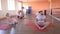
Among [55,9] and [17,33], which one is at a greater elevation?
[55,9]

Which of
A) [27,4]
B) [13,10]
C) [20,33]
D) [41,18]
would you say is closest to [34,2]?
[27,4]

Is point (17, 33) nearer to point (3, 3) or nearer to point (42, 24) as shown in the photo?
point (42, 24)

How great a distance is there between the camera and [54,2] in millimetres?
5867

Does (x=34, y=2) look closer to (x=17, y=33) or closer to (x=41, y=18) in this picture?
(x=41, y=18)

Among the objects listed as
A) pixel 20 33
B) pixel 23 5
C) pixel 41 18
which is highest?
pixel 23 5

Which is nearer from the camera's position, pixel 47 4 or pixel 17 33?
pixel 17 33

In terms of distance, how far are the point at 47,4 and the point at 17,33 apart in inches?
169

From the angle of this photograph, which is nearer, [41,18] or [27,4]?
[41,18]

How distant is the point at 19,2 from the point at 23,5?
0.78ft

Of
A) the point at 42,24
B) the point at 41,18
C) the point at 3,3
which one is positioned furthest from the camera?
the point at 3,3

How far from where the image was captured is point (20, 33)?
1.81 metres

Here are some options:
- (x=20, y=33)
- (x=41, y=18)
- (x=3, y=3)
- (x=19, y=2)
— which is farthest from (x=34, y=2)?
(x=20, y=33)

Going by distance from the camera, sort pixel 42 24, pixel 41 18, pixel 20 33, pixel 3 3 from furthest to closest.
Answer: pixel 3 3
pixel 41 18
pixel 42 24
pixel 20 33

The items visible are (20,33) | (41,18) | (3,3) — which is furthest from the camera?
(3,3)
